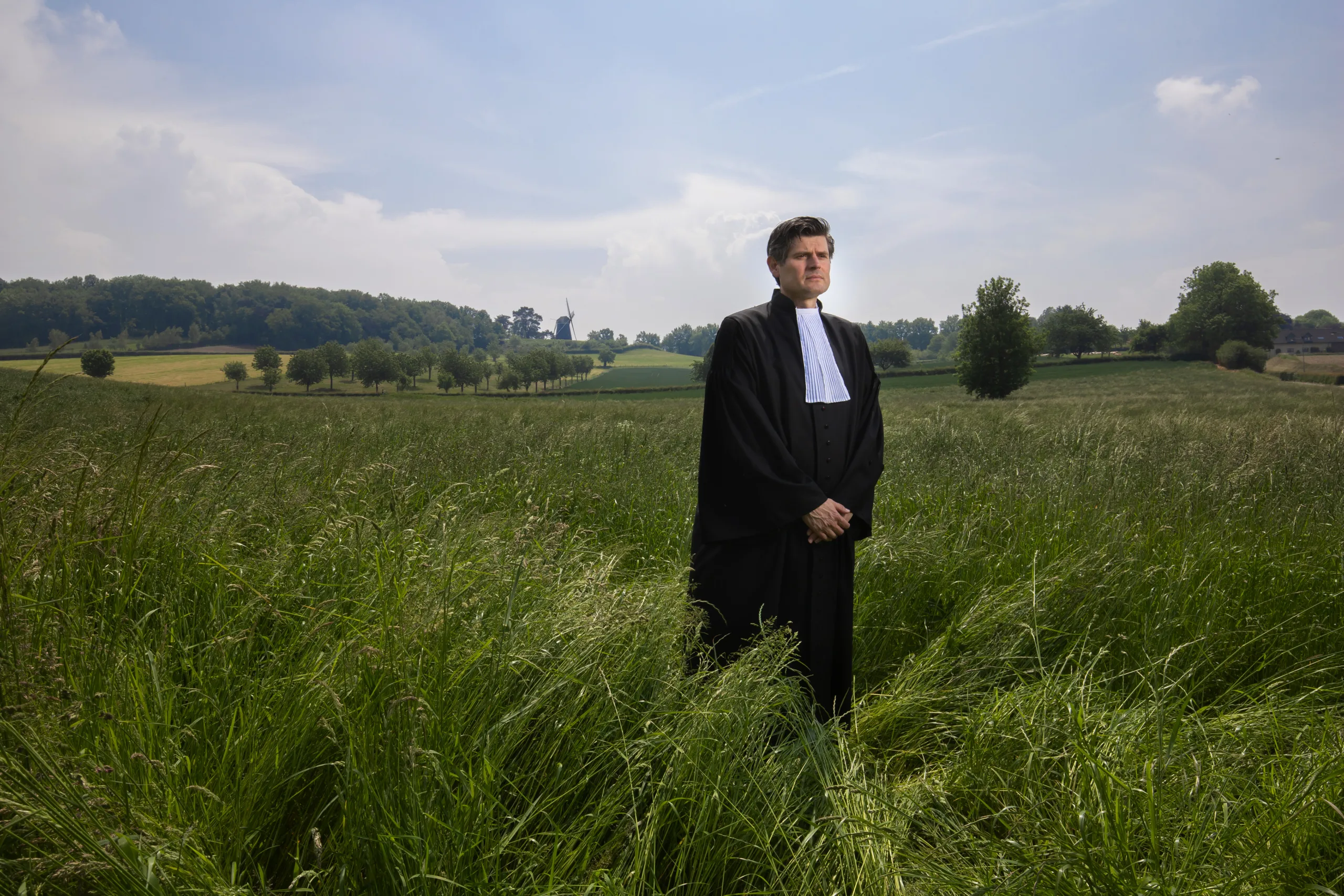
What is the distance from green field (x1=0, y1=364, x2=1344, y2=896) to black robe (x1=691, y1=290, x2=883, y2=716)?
0.25m

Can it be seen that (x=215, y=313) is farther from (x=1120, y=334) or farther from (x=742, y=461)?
(x=1120, y=334)

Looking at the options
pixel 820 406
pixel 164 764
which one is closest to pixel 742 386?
pixel 820 406

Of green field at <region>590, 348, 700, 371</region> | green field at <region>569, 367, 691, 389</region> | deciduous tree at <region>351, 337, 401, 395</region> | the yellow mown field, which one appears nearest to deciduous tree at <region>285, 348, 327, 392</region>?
deciduous tree at <region>351, 337, 401, 395</region>

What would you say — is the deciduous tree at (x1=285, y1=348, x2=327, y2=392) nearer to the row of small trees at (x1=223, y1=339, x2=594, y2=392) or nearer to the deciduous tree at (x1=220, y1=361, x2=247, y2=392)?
the row of small trees at (x1=223, y1=339, x2=594, y2=392)

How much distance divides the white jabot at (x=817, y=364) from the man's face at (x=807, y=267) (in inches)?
5.3

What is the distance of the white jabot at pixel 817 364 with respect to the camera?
3035 millimetres

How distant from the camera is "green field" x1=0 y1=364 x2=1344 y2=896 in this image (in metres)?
1.49

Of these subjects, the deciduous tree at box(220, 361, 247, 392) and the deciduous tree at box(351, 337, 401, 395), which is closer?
the deciduous tree at box(220, 361, 247, 392)

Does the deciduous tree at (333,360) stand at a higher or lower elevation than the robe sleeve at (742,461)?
higher

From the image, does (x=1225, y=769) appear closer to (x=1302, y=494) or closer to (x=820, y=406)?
(x=820, y=406)

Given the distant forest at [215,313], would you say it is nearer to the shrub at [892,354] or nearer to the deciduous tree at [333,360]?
the deciduous tree at [333,360]

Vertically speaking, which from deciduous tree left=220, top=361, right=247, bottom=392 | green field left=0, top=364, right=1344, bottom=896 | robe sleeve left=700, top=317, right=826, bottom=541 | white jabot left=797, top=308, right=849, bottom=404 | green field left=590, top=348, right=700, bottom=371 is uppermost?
green field left=590, top=348, right=700, bottom=371

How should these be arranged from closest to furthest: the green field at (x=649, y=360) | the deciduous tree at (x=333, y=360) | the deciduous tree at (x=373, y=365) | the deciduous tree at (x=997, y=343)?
the deciduous tree at (x=997, y=343) < the deciduous tree at (x=333, y=360) < the deciduous tree at (x=373, y=365) < the green field at (x=649, y=360)

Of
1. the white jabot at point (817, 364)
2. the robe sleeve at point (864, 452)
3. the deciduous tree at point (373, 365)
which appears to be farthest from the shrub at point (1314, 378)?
the deciduous tree at point (373, 365)
